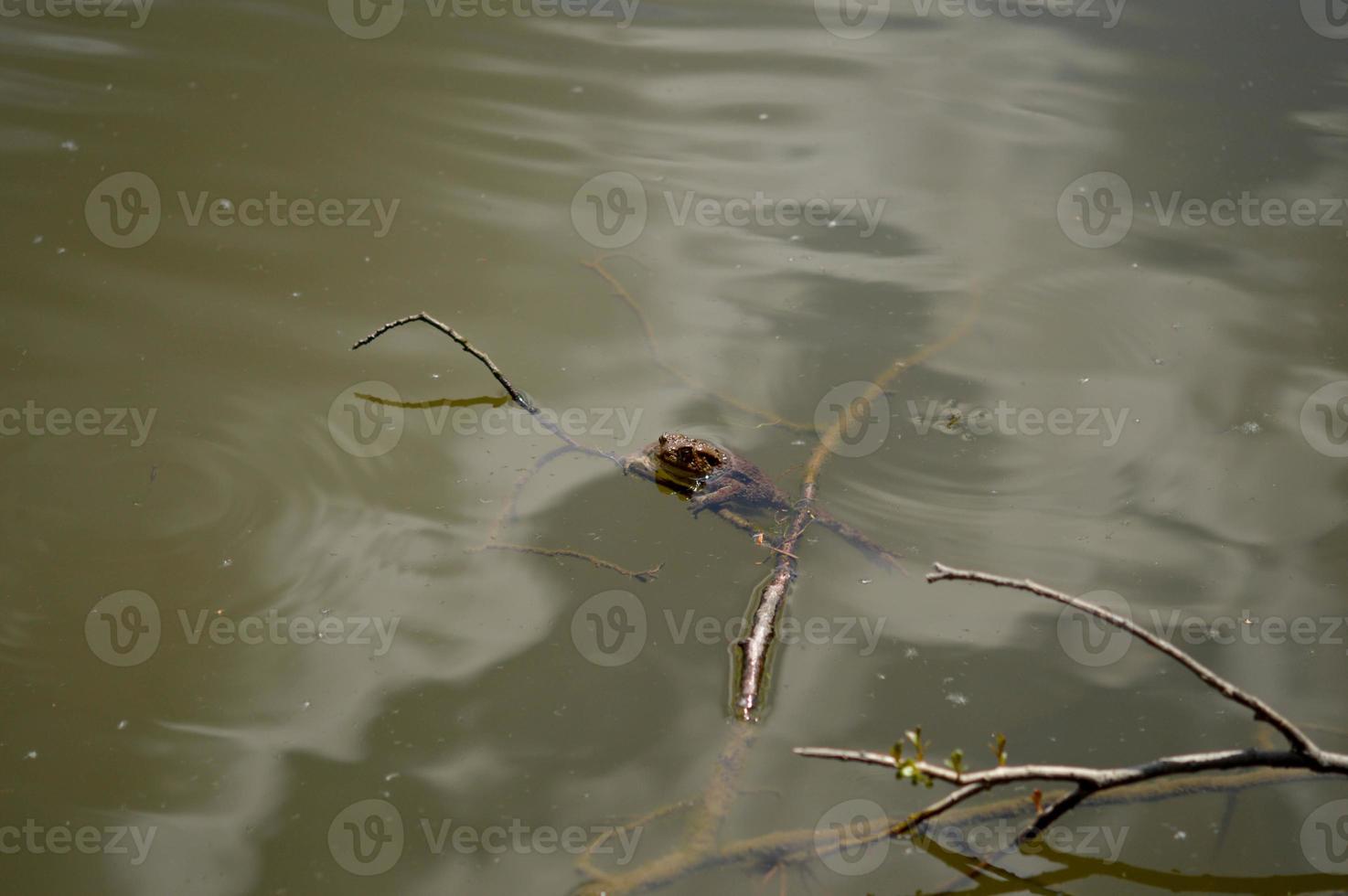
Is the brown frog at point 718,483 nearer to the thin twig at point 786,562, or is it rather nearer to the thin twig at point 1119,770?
the thin twig at point 786,562

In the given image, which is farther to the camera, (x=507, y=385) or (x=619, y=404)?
(x=619, y=404)

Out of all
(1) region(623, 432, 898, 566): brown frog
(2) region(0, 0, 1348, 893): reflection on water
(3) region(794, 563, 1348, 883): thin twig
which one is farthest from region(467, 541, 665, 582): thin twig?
(3) region(794, 563, 1348, 883): thin twig

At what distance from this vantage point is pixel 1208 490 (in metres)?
3.31

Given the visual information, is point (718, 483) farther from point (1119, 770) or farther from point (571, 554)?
point (1119, 770)

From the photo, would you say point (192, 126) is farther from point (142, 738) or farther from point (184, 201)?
point (142, 738)

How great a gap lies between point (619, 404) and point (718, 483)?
1.70 ft

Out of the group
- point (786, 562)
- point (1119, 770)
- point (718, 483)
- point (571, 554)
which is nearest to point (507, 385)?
point (571, 554)

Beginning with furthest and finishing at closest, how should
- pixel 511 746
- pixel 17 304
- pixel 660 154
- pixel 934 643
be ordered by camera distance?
pixel 660 154 < pixel 17 304 < pixel 934 643 < pixel 511 746

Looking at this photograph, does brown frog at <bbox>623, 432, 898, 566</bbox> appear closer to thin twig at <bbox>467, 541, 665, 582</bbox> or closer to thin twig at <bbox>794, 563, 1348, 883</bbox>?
thin twig at <bbox>467, 541, 665, 582</bbox>

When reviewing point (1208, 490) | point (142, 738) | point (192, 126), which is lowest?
point (142, 738)

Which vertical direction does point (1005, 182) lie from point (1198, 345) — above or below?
above

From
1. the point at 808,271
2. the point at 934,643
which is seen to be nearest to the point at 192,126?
the point at 808,271

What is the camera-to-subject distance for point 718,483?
3154 millimetres

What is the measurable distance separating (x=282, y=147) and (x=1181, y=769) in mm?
4045
